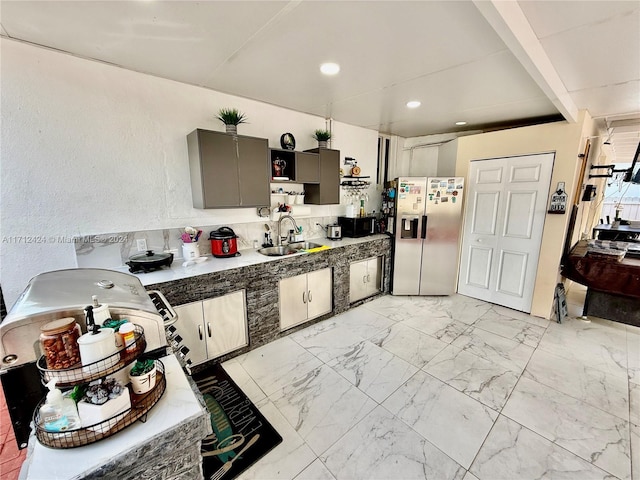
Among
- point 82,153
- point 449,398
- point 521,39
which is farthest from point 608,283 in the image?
point 82,153

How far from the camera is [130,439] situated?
77 cm

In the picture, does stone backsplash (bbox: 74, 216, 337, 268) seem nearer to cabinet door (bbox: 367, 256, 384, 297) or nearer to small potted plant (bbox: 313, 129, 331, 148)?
small potted plant (bbox: 313, 129, 331, 148)

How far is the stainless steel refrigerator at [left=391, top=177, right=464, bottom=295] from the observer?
3.74m

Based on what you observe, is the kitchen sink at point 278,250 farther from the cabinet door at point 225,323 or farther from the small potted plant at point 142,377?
the small potted plant at point 142,377

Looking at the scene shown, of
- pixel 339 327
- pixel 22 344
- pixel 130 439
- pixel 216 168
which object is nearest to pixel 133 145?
pixel 216 168

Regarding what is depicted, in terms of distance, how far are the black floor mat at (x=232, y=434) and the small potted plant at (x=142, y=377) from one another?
3.41ft

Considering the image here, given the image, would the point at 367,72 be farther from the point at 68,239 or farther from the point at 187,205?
the point at 68,239

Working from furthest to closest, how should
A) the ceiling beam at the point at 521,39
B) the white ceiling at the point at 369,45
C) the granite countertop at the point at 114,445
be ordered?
the white ceiling at the point at 369,45 < the ceiling beam at the point at 521,39 < the granite countertop at the point at 114,445

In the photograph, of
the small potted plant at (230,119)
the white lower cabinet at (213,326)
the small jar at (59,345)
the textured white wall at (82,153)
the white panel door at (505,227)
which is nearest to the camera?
the small jar at (59,345)

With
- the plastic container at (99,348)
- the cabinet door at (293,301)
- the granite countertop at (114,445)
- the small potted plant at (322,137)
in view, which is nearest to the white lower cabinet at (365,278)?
the cabinet door at (293,301)

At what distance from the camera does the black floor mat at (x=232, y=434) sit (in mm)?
1573


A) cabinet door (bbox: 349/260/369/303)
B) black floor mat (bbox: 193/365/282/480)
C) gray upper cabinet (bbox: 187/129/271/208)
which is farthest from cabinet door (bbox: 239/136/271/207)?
black floor mat (bbox: 193/365/282/480)

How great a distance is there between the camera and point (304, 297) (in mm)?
3031

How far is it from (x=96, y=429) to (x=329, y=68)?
8.28 ft
